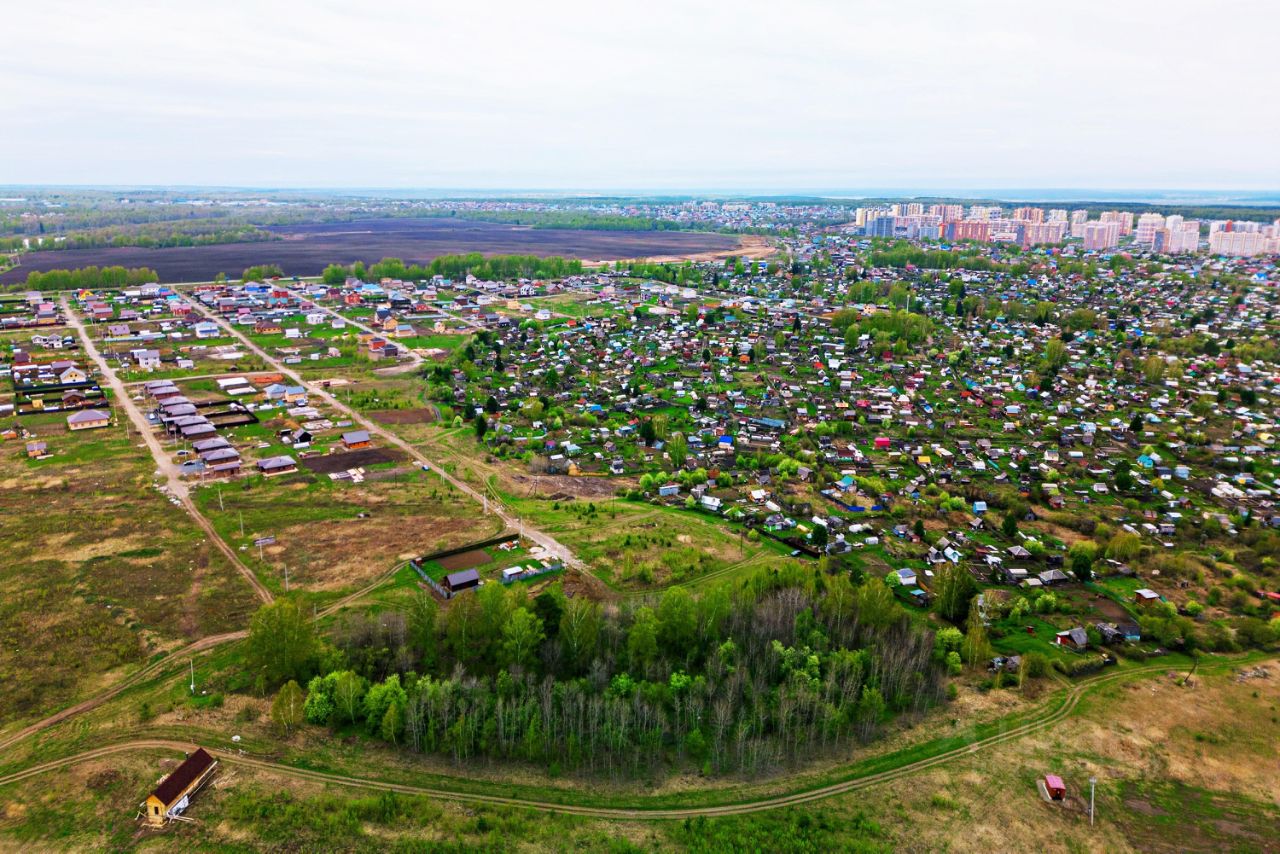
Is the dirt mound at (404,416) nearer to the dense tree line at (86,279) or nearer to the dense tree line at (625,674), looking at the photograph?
the dense tree line at (625,674)

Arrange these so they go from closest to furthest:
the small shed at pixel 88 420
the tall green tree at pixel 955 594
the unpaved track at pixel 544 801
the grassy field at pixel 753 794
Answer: the grassy field at pixel 753 794, the unpaved track at pixel 544 801, the tall green tree at pixel 955 594, the small shed at pixel 88 420

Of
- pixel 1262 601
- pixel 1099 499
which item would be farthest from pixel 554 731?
pixel 1099 499

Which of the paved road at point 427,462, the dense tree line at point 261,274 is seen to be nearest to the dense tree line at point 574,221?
the dense tree line at point 261,274

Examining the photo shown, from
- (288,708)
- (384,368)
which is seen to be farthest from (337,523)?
(384,368)

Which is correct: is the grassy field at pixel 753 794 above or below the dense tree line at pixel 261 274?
below

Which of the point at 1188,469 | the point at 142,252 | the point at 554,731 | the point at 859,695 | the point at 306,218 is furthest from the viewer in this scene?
the point at 306,218

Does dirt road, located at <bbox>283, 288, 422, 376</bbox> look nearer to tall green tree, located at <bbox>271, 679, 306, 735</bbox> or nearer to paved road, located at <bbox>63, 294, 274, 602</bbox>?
paved road, located at <bbox>63, 294, 274, 602</bbox>

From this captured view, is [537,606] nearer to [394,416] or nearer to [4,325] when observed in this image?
[394,416]
